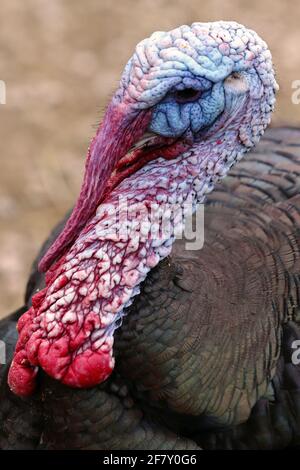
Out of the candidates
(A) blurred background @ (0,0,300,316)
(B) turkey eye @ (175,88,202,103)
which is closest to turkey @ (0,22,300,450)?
(B) turkey eye @ (175,88,202,103)

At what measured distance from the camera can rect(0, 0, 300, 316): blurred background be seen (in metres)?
4.27

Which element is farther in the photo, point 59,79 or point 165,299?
point 59,79

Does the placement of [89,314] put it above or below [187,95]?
below

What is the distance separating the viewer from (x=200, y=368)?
2068 millimetres

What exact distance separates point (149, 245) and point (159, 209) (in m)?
0.09

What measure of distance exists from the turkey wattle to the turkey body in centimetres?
8

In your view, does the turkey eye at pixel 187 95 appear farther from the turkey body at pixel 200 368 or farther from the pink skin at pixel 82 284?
the turkey body at pixel 200 368

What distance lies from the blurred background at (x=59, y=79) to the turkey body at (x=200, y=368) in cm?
170

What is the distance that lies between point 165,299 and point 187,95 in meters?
0.50

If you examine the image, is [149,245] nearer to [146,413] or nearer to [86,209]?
[86,209]

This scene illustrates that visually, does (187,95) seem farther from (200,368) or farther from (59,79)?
(59,79)

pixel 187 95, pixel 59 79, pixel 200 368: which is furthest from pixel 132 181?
pixel 59 79

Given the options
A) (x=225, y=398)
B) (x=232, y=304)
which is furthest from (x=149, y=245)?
(x=225, y=398)
